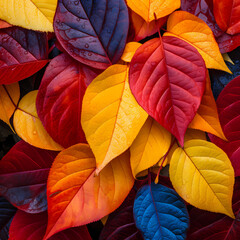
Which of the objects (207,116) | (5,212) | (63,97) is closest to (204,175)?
(207,116)

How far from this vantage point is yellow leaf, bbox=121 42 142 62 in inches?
13.3

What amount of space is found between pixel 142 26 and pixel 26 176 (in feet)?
0.79

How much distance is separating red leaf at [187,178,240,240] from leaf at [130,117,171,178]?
12 cm

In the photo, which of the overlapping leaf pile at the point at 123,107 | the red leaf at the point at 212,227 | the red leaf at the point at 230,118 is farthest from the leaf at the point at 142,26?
the red leaf at the point at 212,227

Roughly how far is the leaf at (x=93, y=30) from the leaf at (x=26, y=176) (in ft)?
0.46

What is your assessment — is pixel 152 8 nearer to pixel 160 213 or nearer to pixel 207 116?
pixel 207 116

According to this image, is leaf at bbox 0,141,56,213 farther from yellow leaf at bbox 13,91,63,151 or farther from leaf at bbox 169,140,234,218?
leaf at bbox 169,140,234,218

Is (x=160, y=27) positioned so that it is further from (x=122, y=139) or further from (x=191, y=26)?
(x=122, y=139)

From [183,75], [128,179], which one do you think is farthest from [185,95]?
[128,179]

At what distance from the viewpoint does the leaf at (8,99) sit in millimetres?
380

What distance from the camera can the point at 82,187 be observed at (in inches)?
13.7

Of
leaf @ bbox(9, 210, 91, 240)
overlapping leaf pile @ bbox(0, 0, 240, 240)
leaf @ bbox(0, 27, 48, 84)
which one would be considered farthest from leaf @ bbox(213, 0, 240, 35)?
leaf @ bbox(9, 210, 91, 240)

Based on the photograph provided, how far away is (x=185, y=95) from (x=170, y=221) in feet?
0.52

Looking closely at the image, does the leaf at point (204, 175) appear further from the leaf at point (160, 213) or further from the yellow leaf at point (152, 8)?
the yellow leaf at point (152, 8)
